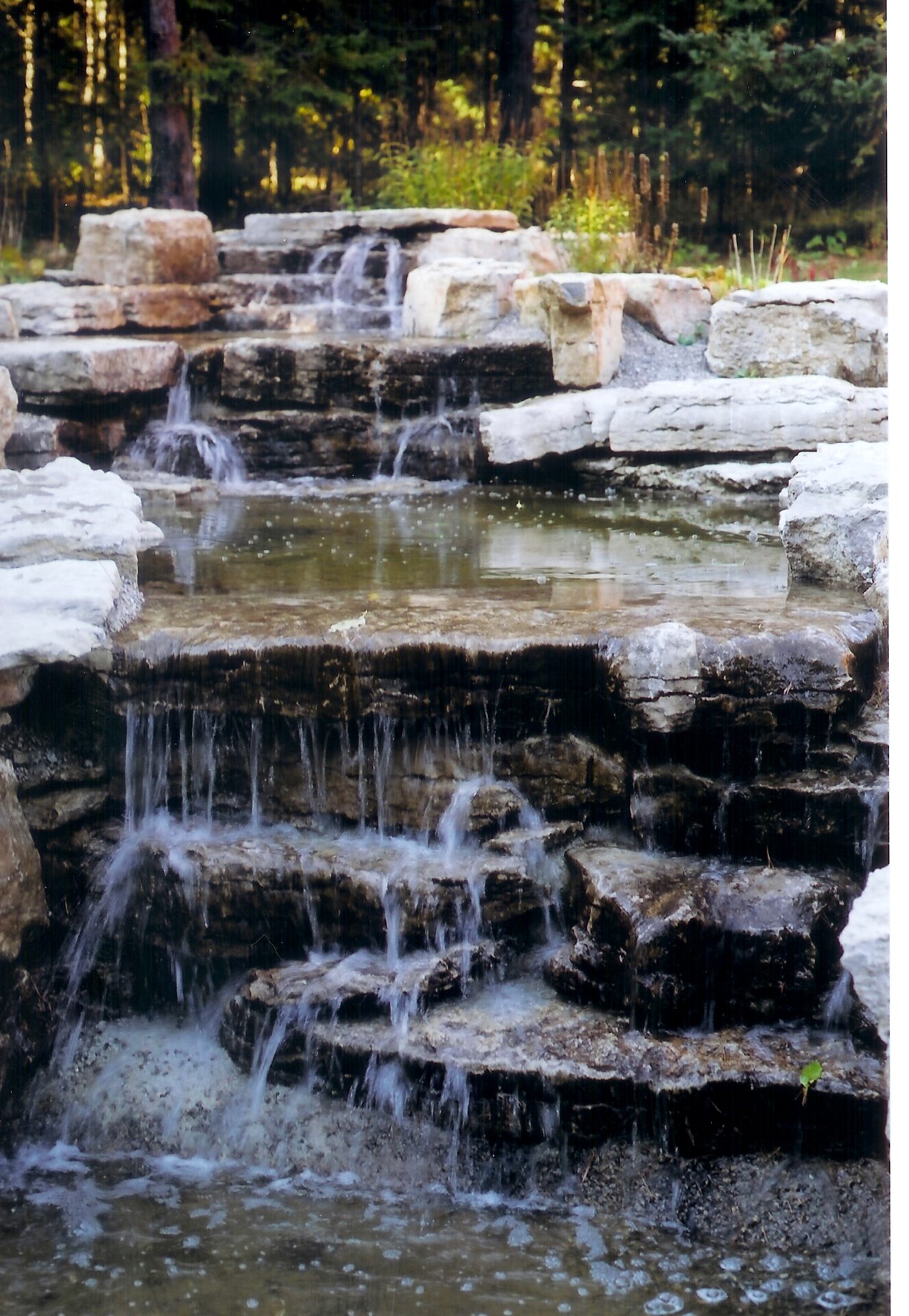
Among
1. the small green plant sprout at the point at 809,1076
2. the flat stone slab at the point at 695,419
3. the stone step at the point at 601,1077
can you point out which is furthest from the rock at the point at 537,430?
the small green plant sprout at the point at 809,1076

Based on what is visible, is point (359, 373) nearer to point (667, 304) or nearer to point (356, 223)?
point (667, 304)

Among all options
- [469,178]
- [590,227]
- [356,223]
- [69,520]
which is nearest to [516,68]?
[469,178]

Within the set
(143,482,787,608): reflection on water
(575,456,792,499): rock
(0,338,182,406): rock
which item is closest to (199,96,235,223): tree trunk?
(0,338,182,406): rock

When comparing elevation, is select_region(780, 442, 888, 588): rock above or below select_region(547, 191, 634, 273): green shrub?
below

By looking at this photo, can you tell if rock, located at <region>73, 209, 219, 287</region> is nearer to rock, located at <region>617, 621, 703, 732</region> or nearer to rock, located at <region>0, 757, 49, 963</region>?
rock, located at <region>0, 757, 49, 963</region>

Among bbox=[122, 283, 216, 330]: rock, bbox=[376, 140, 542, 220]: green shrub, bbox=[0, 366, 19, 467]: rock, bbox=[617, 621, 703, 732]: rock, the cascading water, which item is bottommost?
bbox=[617, 621, 703, 732]: rock

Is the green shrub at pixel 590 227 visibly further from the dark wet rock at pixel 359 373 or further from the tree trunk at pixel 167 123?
the tree trunk at pixel 167 123

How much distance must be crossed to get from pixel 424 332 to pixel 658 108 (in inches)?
140

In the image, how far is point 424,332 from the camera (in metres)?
8.13

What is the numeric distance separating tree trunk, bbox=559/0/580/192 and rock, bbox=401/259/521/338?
300 cm

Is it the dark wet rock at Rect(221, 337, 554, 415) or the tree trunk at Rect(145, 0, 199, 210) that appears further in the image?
the tree trunk at Rect(145, 0, 199, 210)

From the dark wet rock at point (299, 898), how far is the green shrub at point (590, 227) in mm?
6350

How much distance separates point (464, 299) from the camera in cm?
802

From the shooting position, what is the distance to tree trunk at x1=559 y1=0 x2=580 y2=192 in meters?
10.2
